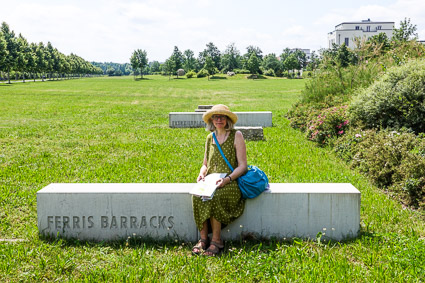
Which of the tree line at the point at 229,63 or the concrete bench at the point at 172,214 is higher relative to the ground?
the tree line at the point at 229,63

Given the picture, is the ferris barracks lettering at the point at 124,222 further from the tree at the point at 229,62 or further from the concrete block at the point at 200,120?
the tree at the point at 229,62

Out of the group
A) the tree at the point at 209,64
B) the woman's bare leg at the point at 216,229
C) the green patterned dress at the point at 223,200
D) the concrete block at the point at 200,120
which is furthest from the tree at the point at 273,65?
the woman's bare leg at the point at 216,229

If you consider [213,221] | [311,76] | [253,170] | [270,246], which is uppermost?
[311,76]

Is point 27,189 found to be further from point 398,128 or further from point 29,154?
point 398,128

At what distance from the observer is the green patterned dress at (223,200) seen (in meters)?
4.18

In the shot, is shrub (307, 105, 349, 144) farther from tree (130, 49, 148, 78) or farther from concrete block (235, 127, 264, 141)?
tree (130, 49, 148, 78)

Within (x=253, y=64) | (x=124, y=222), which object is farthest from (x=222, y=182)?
(x=253, y=64)

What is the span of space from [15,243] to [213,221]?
227cm

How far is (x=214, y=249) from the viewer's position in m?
4.12

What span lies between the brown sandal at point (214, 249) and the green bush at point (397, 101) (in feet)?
18.5

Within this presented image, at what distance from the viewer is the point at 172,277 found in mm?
3627

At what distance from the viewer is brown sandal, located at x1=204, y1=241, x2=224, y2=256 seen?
409cm

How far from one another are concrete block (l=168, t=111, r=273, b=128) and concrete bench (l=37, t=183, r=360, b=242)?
31.9ft

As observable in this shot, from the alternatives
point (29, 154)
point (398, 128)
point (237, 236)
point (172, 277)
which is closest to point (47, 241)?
point (172, 277)
